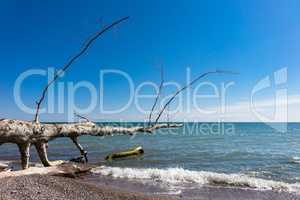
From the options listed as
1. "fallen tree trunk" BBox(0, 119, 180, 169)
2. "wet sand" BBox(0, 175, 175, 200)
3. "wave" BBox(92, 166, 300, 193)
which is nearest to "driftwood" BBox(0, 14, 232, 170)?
"fallen tree trunk" BBox(0, 119, 180, 169)

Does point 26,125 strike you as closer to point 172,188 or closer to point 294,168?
point 172,188

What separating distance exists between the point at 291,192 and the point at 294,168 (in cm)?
886

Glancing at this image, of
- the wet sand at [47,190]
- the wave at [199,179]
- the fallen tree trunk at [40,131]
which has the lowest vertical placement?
the wave at [199,179]

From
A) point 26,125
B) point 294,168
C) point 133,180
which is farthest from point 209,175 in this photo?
point 26,125

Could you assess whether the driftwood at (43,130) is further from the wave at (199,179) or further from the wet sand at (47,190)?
the wave at (199,179)

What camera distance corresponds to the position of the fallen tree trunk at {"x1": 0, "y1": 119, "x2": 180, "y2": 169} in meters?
5.17

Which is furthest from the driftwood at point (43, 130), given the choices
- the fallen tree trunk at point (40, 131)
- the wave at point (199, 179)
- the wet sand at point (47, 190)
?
the wave at point (199, 179)

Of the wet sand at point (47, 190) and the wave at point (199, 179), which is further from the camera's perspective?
the wave at point (199, 179)

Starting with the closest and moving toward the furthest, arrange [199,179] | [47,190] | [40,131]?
1. [40,131]
2. [47,190]
3. [199,179]

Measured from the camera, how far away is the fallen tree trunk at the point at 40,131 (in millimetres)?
5172

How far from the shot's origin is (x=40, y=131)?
564 cm

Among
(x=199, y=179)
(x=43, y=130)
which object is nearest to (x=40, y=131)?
(x=43, y=130)

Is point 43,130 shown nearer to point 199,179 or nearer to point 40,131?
point 40,131

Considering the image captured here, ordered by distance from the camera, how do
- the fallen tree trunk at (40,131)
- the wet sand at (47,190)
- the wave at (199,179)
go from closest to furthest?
the fallen tree trunk at (40,131), the wet sand at (47,190), the wave at (199,179)
